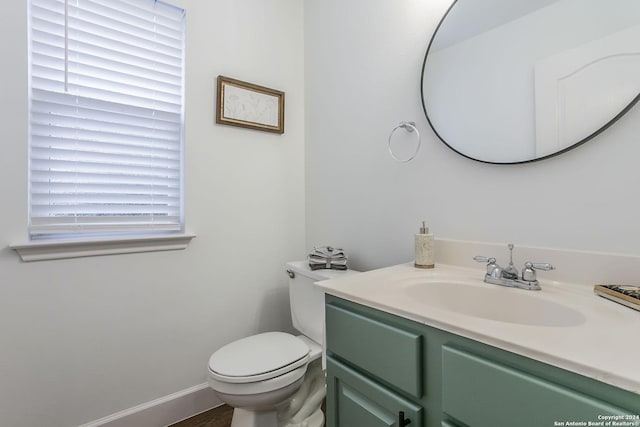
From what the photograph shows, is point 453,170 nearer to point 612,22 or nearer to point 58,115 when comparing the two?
point 612,22

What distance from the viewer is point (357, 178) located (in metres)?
1.59

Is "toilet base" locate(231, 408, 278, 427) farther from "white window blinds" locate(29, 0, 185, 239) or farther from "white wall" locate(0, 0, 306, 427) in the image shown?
"white window blinds" locate(29, 0, 185, 239)

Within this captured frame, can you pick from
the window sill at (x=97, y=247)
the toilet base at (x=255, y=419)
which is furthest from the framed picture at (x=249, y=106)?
the toilet base at (x=255, y=419)

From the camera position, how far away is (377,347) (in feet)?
2.53

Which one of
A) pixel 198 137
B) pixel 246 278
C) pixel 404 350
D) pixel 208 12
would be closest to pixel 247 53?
pixel 208 12

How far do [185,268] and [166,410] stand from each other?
0.69m

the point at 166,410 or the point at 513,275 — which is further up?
the point at 513,275

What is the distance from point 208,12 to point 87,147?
3.02 ft

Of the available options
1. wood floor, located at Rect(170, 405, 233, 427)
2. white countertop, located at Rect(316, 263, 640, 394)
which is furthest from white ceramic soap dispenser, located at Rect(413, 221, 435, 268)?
wood floor, located at Rect(170, 405, 233, 427)

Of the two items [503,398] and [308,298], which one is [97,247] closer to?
[308,298]

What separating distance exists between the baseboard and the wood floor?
0.02m

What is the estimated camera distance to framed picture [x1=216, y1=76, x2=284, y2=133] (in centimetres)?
163

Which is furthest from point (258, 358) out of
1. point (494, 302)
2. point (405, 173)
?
point (405, 173)

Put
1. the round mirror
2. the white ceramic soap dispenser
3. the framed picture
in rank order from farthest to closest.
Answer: the framed picture → the white ceramic soap dispenser → the round mirror
